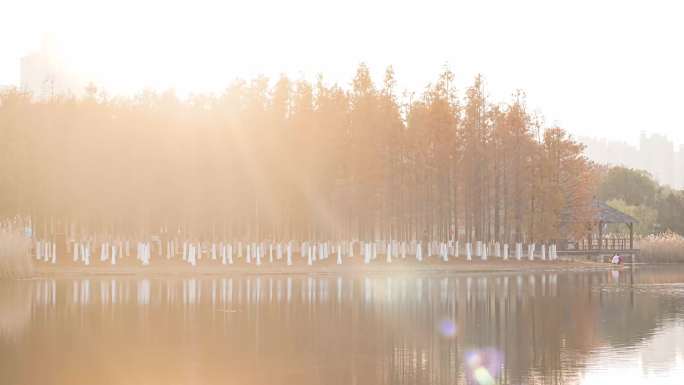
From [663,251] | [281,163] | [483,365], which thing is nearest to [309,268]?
[281,163]

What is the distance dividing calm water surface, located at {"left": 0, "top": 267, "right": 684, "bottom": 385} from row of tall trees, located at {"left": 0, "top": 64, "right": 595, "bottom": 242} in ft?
45.7

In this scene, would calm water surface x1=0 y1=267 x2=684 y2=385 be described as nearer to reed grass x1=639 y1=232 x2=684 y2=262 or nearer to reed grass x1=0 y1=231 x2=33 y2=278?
reed grass x1=0 y1=231 x2=33 y2=278

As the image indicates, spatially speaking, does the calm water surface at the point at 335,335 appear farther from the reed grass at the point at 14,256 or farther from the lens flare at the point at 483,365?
the reed grass at the point at 14,256

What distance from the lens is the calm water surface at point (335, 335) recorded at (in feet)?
55.7

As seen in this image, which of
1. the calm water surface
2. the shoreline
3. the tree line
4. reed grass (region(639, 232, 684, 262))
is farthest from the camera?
the tree line

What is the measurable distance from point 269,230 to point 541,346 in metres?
41.1

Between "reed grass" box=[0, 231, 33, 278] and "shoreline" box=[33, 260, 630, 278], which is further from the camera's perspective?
"shoreline" box=[33, 260, 630, 278]

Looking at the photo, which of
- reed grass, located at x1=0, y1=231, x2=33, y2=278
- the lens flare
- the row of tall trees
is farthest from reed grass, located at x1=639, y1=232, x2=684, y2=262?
the lens flare

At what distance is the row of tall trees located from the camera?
2040 inches

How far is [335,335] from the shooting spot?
22.2 m

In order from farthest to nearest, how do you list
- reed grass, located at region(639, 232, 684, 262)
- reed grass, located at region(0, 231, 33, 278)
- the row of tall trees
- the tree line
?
the tree line
reed grass, located at region(639, 232, 684, 262)
the row of tall trees
reed grass, located at region(0, 231, 33, 278)

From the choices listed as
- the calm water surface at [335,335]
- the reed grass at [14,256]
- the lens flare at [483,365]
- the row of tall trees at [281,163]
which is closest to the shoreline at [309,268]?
the reed grass at [14,256]

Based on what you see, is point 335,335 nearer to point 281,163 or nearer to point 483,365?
point 483,365

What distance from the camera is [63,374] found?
16.9 meters
